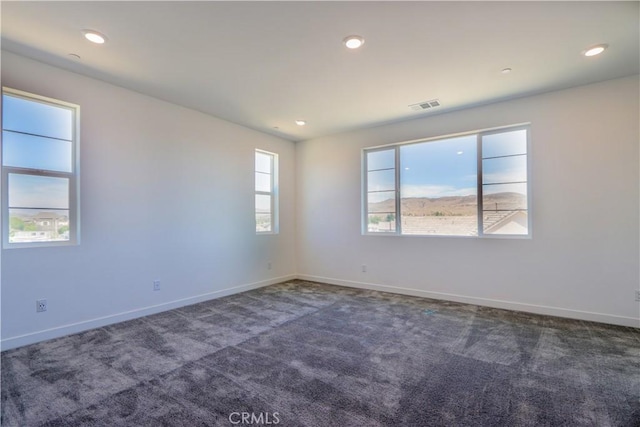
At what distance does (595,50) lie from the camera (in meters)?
2.77

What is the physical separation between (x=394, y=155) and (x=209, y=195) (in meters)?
3.04

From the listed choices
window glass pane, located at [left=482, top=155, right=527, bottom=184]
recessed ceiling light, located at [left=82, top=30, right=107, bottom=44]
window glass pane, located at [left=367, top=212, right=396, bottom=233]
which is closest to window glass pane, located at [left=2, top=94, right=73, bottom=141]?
recessed ceiling light, located at [left=82, top=30, right=107, bottom=44]

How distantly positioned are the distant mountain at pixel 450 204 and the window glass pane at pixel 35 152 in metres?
4.19

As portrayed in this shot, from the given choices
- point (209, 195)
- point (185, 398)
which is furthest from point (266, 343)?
point (209, 195)

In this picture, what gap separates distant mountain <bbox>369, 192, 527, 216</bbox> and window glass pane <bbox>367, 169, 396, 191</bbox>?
9.7 inches

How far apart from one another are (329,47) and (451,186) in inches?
111

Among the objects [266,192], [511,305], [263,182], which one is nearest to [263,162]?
[263,182]

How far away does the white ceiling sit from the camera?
2.24 metres

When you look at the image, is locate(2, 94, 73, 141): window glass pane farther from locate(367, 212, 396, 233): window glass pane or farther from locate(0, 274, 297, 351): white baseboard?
locate(367, 212, 396, 233): window glass pane

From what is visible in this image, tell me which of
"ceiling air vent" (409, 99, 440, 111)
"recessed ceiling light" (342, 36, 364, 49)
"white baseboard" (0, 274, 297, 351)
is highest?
"recessed ceiling light" (342, 36, 364, 49)

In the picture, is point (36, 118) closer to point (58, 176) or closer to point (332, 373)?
point (58, 176)

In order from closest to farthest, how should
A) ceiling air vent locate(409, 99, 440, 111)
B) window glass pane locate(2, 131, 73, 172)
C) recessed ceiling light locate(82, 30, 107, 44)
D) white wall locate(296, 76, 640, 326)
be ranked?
recessed ceiling light locate(82, 30, 107, 44) → window glass pane locate(2, 131, 73, 172) → white wall locate(296, 76, 640, 326) → ceiling air vent locate(409, 99, 440, 111)

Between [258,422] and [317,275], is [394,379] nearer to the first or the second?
[258,422]

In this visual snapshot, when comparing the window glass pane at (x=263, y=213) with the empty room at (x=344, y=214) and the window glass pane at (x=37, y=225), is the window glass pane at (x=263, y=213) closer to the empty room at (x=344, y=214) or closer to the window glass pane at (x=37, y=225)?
the empty room at (x=344, y=214)
